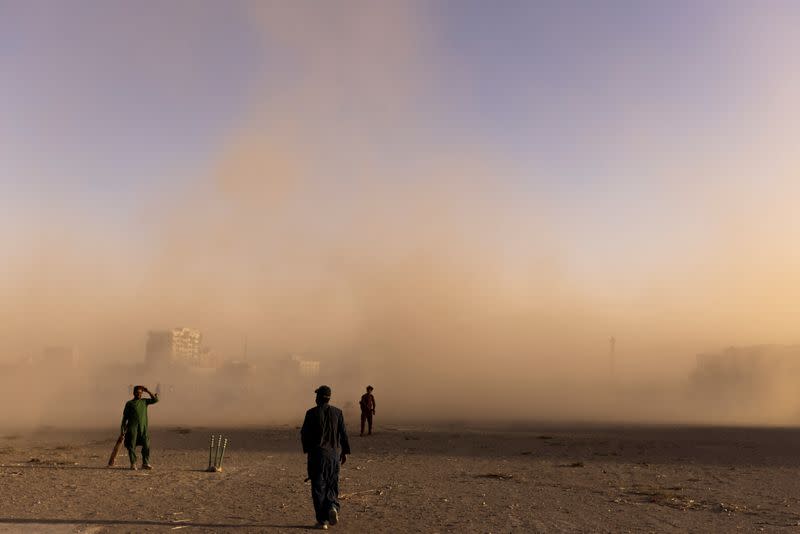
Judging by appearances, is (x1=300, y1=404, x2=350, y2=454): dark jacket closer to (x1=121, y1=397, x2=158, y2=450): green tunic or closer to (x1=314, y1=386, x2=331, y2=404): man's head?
(x1=314, y1=386, x2=331, y2=404): man's head

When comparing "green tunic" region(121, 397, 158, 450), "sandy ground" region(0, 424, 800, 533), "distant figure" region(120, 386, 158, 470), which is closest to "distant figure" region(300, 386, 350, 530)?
"sandy ground" region(0, 424, 800, 533)

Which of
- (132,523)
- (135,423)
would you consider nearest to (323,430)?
(132,523)

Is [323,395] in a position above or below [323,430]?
above

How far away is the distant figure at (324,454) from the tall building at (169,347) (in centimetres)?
15323

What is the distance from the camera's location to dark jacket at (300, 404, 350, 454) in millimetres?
11023

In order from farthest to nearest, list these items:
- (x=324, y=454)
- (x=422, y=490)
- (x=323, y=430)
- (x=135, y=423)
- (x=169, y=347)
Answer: (x=169, y=347) < (x=135, y=423) < (x=422, y=490) < (x=323, y=430) < (x=324, y=454)

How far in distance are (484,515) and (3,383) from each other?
95.1 m

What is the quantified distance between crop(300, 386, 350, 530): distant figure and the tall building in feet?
503

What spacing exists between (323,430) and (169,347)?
16840cm

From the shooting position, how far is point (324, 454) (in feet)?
35.8

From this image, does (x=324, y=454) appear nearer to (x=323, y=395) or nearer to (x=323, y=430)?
(x=323, y=430)

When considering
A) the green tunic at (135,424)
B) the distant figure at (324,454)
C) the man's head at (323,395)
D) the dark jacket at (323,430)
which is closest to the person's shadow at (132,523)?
the distant figure at (324,454)

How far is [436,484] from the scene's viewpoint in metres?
16.3

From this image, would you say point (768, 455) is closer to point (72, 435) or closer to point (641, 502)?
Result: point (641, 502)
